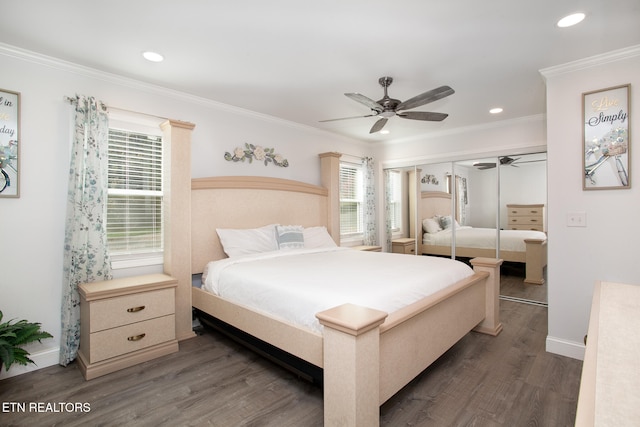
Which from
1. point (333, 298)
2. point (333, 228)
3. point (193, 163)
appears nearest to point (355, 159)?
point (333, 228)

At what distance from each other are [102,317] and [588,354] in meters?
2.89

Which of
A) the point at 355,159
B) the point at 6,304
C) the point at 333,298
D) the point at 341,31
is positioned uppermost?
the point at 341,31

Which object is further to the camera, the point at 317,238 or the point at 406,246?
the point at 406,246

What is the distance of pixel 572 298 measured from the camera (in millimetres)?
2658

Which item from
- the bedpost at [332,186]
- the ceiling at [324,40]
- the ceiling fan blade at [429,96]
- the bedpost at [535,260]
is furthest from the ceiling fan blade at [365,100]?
the bedpost at [535,260]

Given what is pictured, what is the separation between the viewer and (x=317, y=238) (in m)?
4.21

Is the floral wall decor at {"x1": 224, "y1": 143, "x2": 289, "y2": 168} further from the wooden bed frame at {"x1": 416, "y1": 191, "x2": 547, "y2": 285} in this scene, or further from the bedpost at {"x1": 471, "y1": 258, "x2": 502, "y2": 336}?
the bedpost at {"x1": 471, "y1": 258, "x2": 502, "y2": 336}

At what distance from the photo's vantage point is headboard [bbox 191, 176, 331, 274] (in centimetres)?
335

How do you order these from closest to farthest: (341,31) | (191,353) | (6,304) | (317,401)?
(317,401) < (341,31) < (6,304) < (191,353)

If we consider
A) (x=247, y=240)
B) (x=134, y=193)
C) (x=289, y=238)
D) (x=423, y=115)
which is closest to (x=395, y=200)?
(x=289, y=238)

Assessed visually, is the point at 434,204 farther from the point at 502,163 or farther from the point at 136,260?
the point at 136,260

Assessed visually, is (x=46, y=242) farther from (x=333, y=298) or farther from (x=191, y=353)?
(x=333, y=298)

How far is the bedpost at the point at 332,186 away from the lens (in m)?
4.69

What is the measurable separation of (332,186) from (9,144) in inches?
136
